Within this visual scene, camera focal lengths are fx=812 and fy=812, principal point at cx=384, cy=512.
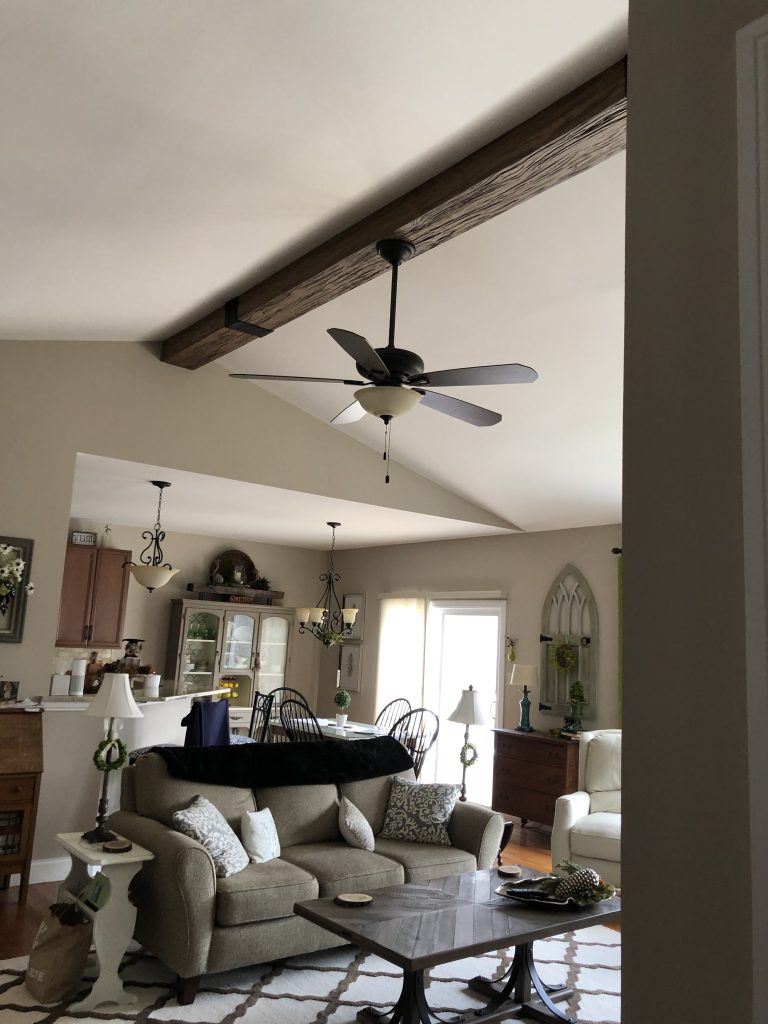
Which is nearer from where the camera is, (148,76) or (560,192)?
(148,76)

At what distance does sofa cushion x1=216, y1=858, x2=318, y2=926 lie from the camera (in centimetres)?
337

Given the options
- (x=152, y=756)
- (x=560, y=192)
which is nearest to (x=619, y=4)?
(x=560, y=192)

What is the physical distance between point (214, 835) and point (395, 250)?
8.94 feet

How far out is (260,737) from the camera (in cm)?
728

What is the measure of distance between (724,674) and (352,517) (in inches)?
254

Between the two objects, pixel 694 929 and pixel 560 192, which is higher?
pixel 560 192

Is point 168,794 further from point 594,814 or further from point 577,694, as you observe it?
point 577,694

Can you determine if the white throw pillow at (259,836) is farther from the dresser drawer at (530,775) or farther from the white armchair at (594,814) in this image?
the dresser drawer at (530,775)

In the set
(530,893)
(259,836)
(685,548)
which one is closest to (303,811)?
(259,836)

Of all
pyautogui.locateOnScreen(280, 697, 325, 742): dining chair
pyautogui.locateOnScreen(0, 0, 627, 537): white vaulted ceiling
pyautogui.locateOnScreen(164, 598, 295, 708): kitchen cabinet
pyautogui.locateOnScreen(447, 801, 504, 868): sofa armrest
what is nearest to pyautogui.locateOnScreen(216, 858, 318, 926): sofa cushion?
pyautogui.locateOnScreen(447, 801, 504, 868): sofa armrest

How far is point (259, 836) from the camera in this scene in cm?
391

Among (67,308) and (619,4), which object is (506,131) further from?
(67,308)

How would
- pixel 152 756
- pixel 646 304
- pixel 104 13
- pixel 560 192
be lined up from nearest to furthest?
pixel 646 304, pixel 104 13, pixel 560 192, pixel 152 756

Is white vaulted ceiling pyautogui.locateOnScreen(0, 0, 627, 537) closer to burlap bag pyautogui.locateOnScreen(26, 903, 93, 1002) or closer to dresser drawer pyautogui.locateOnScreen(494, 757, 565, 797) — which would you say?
dresser drawer pyautogui.locateOnScreen(494, 757, 565, 797)
